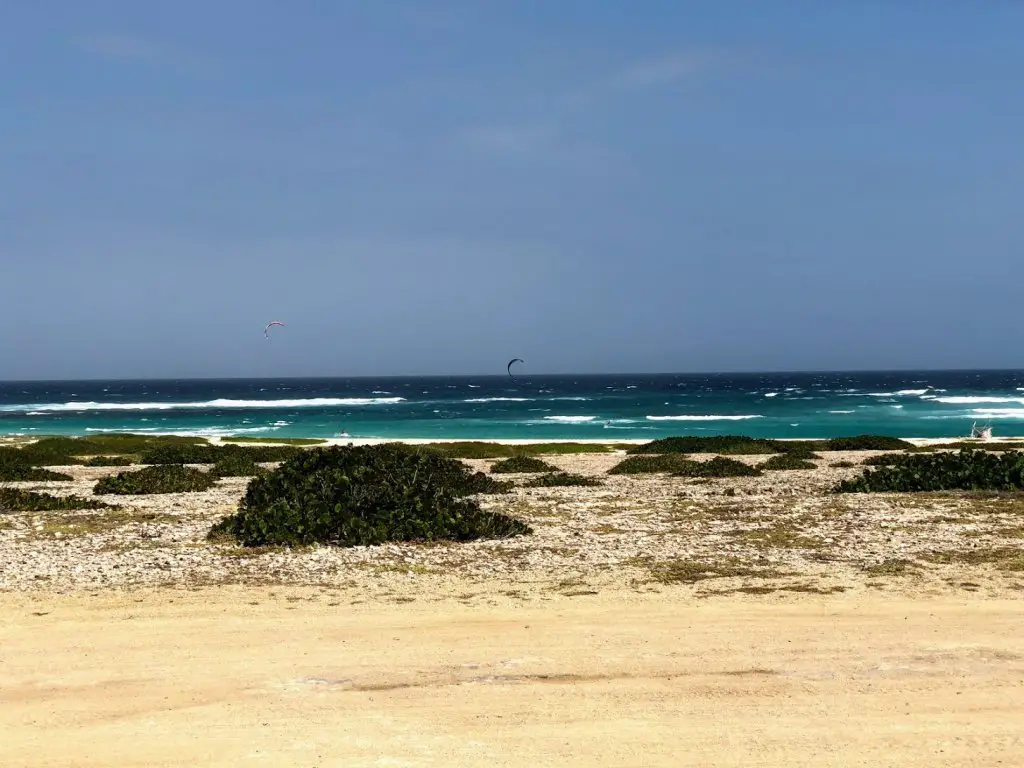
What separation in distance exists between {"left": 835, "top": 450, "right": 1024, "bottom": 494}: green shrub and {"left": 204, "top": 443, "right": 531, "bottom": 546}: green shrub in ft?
36.1

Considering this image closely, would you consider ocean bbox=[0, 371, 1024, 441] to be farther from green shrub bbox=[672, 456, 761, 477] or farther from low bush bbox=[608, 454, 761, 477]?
green shrub bbox=[672, 456, 761, 477]

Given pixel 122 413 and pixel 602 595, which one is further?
pixel 122 413

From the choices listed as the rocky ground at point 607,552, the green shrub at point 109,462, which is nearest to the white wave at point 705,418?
the green shrub at point 109,462

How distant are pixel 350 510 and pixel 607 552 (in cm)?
484

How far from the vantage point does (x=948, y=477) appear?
2256 centimetres

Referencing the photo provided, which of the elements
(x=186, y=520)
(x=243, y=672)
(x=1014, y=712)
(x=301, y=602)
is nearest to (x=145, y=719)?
(x=243, y=672)

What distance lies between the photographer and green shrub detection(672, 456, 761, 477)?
2858 centimetres

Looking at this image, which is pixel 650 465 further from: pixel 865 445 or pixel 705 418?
pixel 705 418

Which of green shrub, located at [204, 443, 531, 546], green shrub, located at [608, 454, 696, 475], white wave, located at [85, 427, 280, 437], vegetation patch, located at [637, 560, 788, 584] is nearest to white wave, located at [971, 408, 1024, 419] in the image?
green shrub, located at [608, 454, 696, 475]

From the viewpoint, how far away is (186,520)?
19.0 metres

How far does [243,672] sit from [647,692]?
4.00 m

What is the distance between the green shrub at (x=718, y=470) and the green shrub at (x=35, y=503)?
17914mm

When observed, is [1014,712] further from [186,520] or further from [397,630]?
[186,520]

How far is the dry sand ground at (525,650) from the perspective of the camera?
7.03m
